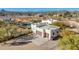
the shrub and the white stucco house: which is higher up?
the white stucco house

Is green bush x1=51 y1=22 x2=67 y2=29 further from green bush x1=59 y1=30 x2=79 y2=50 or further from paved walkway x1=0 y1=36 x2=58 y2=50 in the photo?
paved walkway x1=0 y1=36 x2=58 y2=50

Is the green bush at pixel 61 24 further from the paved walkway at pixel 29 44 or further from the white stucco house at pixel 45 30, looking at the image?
the paved walkway at pixel 29 44

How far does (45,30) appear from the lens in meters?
2.55

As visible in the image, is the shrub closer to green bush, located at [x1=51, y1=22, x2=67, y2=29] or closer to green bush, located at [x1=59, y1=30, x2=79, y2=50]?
green bush, located at [x1=59, y1=30, x2=79, y2=50]

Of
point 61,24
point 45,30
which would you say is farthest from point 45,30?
point 61,24

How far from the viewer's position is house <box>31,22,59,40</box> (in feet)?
8.34

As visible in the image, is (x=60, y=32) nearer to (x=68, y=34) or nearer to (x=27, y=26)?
(x=68, y=34)

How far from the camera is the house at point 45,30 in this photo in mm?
2543

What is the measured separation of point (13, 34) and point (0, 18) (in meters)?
0.19

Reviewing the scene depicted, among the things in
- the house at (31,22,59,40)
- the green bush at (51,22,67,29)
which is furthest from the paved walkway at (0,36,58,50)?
the green bush at (51,22,67,29)

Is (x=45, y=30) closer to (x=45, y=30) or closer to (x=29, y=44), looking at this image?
(x=45, y=30)

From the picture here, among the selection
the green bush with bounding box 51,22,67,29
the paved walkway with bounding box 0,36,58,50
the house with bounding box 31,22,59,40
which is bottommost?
the paved walkway with bounding box 0,36,58,50

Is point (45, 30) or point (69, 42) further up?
point (45, 30)

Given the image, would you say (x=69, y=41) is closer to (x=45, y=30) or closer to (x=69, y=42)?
(x=69, y=42)
